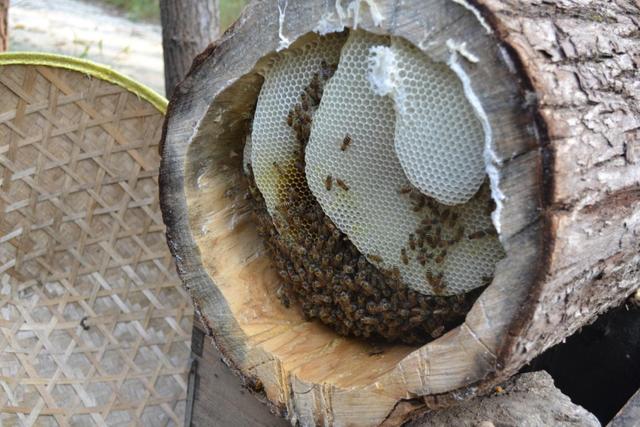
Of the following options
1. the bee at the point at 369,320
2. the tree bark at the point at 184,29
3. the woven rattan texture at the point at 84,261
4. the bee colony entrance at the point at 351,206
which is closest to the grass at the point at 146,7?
the tree bark at the point at 184,29

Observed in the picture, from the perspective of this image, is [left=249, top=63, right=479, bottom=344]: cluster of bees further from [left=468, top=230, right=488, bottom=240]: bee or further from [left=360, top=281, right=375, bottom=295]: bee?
[left=468, top=230, right=488, bottom=240]: bee

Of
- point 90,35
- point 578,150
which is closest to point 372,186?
point 578,150

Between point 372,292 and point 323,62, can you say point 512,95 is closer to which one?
point 323,62

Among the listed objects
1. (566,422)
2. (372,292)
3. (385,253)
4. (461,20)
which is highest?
(461,20)

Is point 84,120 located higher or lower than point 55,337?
higher

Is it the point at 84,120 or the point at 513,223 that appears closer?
the point at 513,223

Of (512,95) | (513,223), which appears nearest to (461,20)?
(512,95)
